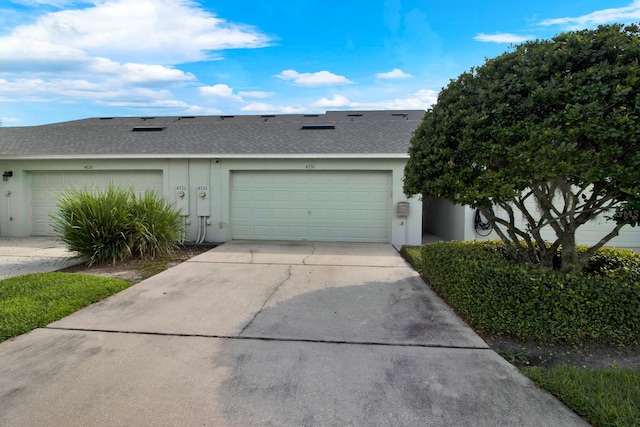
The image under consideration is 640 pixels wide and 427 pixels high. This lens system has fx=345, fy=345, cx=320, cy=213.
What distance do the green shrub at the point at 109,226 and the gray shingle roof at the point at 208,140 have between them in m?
2.91

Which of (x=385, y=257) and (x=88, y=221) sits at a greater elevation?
(x=88, y=221)

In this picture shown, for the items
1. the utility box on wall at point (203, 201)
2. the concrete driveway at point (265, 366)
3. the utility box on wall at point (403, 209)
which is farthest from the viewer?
the utility box on wall at point (203, 201)

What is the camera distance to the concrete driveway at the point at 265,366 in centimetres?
235

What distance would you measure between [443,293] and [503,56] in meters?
3.11

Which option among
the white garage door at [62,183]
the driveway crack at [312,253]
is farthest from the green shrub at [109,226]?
the driveway crack at [312,253]

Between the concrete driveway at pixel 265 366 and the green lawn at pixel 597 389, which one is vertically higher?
the green lawn at pixel 597 389

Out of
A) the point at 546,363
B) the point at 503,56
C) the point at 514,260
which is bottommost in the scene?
the point at 546,363

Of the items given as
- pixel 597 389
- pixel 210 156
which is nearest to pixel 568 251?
pixel 597 389

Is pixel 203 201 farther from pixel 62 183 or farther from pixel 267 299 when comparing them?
pixel 267 299

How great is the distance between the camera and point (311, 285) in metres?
5.58

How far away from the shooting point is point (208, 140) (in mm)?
10898

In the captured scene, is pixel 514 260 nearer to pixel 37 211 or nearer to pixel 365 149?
pixel 365 149

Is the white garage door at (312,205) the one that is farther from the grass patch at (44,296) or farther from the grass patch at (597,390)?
the grass patch at (597,390)

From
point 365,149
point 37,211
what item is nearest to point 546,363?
point 365,149
